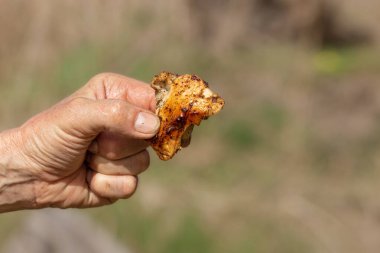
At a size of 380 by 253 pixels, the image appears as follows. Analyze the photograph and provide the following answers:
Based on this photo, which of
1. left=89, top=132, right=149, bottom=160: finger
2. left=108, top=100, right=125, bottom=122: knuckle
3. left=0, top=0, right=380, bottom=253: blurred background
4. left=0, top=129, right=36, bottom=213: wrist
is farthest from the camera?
left=0, top=0, right=380, bottom=253: blurred background

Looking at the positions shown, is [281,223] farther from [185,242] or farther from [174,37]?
[174,37]

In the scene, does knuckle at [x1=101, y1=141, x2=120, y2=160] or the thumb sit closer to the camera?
the thumb

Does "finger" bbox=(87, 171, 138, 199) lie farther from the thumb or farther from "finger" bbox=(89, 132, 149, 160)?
the thumb

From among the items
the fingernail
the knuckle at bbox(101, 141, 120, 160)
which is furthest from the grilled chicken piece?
the knuckle at bbox(101, 141, 120, 160)

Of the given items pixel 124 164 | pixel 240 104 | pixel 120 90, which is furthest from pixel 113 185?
pixel 240 104

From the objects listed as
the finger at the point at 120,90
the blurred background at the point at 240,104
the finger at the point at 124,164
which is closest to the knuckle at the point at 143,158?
the finger at the point at 124,164

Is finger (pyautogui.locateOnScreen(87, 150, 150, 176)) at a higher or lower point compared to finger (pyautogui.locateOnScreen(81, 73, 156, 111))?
lower
